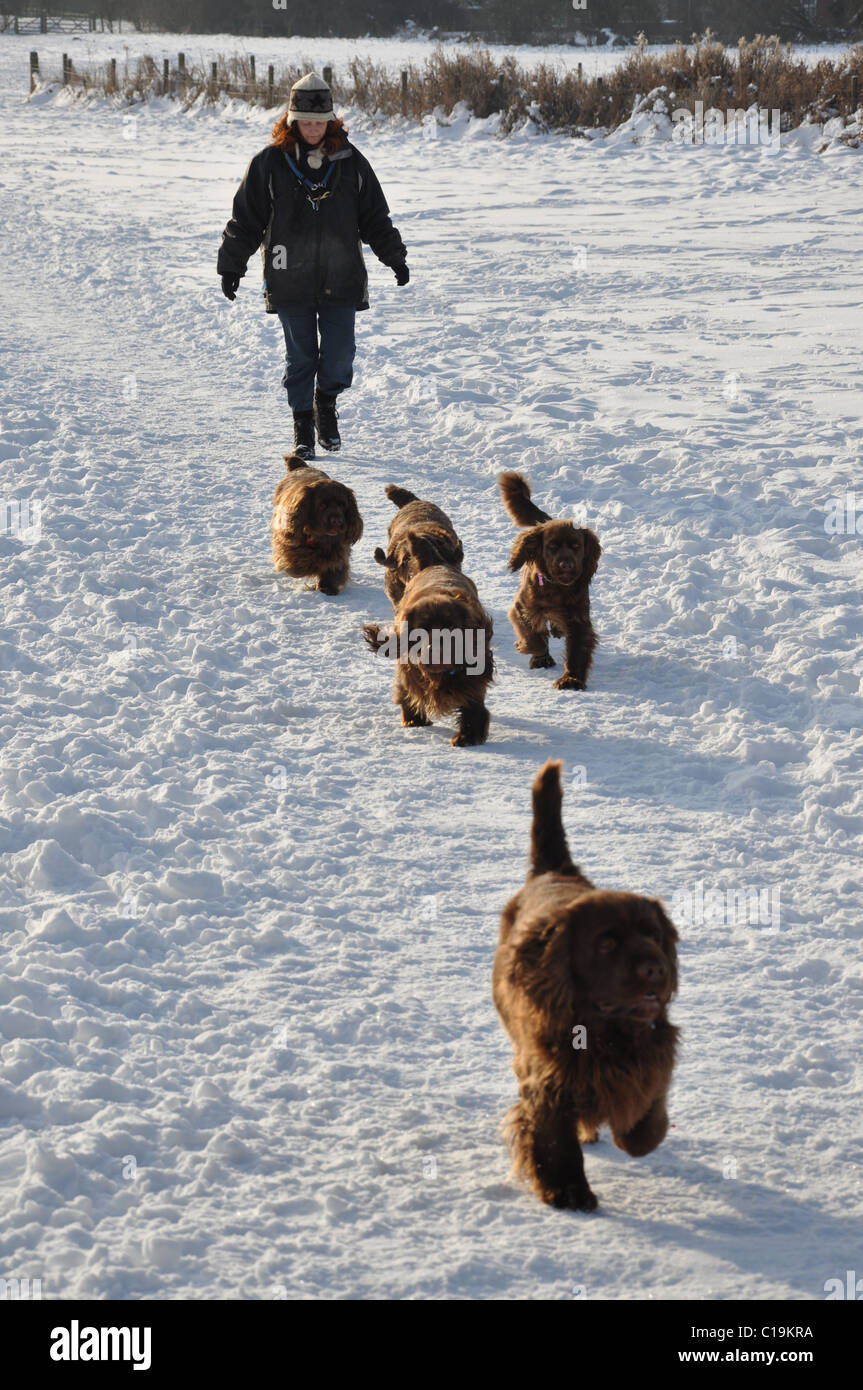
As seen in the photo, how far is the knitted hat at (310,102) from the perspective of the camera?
8.51m

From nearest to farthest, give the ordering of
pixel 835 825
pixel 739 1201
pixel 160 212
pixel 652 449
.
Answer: pixel 739 1201, pixel 835 825, pixel 652 449, pixel 160 212

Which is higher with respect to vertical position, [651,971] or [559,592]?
[559,592]

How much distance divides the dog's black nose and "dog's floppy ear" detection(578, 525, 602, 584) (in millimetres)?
3377

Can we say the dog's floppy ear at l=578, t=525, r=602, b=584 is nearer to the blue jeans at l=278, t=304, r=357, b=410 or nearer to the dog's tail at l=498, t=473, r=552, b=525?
the dog's tail at l=498, t=473, r=552, b=525

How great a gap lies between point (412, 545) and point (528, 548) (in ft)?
1.72

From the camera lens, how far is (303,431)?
31.1 ft

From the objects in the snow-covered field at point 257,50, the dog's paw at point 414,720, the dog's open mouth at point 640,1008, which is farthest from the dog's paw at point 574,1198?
the snow-covered field at point 257,50

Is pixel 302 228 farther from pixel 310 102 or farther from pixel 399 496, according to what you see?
pixel 399 496

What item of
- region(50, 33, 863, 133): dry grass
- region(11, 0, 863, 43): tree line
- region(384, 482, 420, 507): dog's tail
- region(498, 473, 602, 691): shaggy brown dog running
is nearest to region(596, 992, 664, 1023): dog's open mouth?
region(498, 473, 602, 691): shaggy brown dog running

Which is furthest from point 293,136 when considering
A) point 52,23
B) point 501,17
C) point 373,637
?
point 52,23

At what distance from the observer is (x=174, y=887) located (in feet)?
15.1

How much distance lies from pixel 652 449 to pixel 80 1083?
6.61m

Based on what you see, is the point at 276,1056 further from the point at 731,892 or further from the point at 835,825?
the point at 835,825
